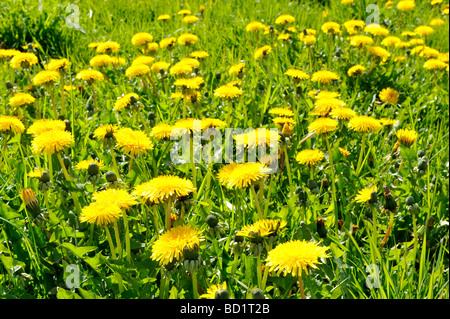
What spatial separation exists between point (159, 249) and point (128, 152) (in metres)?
0.49

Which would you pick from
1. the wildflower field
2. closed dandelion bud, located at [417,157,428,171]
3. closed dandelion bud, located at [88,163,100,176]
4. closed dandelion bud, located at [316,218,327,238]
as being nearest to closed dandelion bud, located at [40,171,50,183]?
the wildflower field

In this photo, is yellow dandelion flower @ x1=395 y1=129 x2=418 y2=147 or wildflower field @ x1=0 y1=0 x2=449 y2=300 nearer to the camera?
wildflower field @ x1=0 y1=0 x2=449 y2=300

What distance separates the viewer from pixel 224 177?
3.92 ft

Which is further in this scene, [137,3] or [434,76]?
[137,3]

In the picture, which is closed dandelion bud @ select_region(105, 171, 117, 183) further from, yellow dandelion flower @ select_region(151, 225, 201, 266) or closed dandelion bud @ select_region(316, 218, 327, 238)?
closed dandelion bud @ select_region(316, 218, 327, 238)

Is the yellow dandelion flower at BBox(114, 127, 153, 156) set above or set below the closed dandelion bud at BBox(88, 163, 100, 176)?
above

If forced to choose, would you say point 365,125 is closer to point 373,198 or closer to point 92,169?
point 373,198

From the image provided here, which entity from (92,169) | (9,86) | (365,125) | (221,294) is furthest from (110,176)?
(9,86)

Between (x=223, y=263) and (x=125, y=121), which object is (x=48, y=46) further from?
(x=223, y=263)

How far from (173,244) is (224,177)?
0.86 ft

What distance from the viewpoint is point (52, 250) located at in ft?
4.17

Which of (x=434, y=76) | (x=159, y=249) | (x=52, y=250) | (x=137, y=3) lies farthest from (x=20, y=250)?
(x=137, y=3)

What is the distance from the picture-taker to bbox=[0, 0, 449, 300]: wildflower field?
3.71ft

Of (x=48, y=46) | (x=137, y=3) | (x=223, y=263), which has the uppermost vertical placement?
(x=137, y=3)
